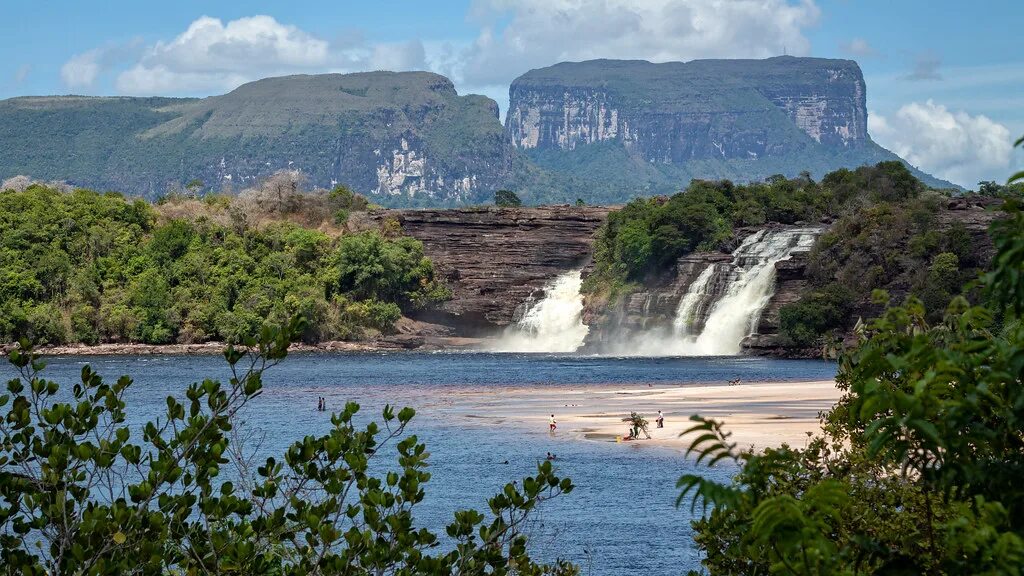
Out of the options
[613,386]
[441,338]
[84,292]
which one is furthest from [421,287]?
[613,386]

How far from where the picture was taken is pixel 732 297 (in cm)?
10838

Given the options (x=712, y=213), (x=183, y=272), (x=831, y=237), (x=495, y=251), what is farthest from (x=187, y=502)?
(x=495, y=251)

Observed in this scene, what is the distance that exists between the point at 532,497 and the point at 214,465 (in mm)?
2464

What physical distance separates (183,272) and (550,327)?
3479cm

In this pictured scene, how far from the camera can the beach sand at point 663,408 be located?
47812 mm

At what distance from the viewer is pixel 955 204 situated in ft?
353

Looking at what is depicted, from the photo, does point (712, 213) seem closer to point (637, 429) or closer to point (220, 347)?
point (220, 347)

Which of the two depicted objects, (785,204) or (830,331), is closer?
(830,331)

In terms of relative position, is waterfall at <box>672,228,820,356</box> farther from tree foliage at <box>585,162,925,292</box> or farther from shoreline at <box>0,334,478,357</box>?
shoreline at <box>0,334,478,357</box>

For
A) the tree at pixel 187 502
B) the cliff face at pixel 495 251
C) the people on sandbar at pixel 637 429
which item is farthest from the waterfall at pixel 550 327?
the tree at pixel 187 502

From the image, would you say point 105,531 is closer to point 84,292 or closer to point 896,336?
point 896,336

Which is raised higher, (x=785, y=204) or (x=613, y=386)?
(x=785, y=204)

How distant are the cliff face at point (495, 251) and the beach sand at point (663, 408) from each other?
56560mm

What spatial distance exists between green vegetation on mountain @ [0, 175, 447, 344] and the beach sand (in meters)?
47.2
